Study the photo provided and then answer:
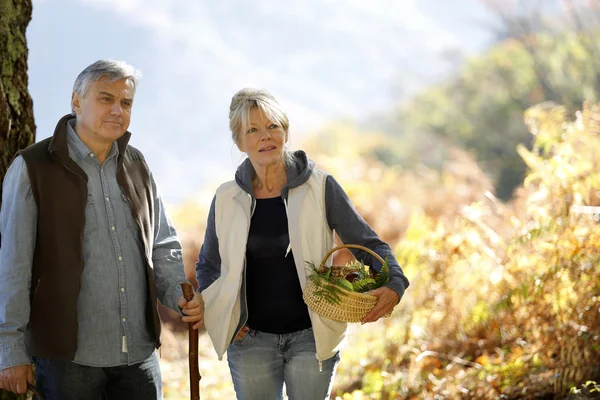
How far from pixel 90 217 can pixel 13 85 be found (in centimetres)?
110

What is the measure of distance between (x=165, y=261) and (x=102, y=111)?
25.6 inches

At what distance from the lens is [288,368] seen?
9.12 ft

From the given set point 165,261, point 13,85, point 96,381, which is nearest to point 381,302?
point 165,261

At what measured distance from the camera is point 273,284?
110 inches

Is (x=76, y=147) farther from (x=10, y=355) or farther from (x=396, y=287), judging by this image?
(x=396, y=287)

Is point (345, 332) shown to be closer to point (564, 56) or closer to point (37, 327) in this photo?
point (37, 327)

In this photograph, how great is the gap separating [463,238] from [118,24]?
14.5 metres

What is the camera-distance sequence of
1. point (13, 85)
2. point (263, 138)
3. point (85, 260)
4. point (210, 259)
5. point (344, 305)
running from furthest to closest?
1. point (13, 85)
2. point (210, 259)
3. point (263, 138)
4. point (344, 305)
5. point (85, 260)

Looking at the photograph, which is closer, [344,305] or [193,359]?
[344,305]

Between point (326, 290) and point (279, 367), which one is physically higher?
point (326, 290)

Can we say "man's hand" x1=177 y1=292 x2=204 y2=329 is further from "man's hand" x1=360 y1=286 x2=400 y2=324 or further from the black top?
"man's hand" x1=360 y1=286 x2=400 y2=324

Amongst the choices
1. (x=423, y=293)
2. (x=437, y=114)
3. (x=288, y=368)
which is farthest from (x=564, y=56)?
(x=288, y=368)

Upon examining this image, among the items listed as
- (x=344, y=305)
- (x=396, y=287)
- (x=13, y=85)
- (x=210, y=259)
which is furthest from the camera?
(x=13, y=85)

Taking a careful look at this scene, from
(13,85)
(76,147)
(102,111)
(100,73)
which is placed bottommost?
(76,147)
